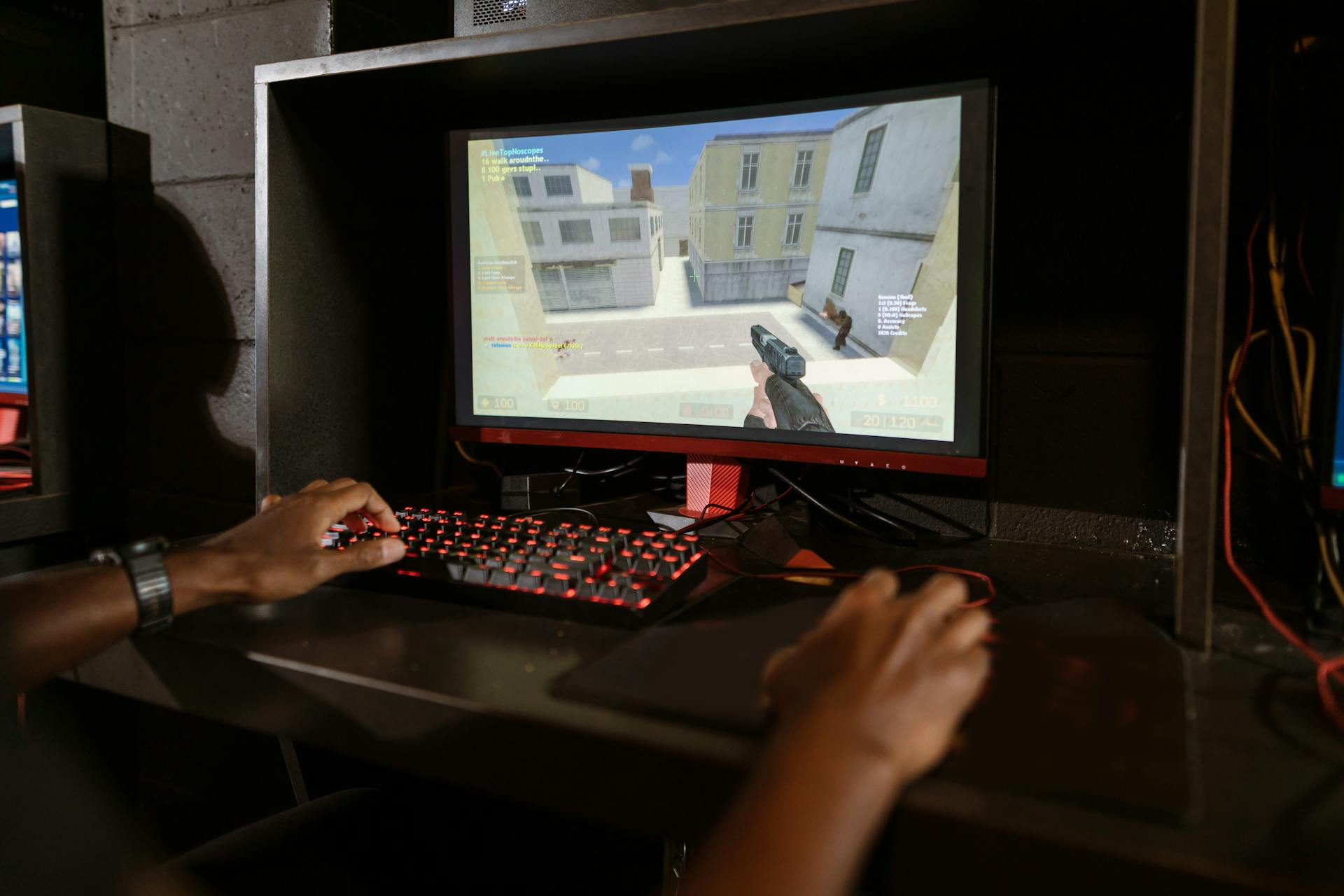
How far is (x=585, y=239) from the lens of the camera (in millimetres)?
1026

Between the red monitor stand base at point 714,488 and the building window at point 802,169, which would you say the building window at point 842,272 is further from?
the red monitor stand base at point 714,488

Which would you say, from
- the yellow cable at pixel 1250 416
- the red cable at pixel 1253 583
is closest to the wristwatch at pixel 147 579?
the red cable at pixel 1253 583

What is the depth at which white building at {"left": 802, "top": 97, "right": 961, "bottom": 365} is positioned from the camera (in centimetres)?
86

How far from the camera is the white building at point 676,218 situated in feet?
3.21

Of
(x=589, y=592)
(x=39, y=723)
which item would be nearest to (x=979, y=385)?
(x=589, y=592)

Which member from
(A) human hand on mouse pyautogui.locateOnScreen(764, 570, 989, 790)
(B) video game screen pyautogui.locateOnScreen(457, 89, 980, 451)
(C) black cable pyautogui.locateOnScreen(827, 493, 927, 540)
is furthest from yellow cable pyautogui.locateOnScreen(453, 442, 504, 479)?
(A) human hand on mouse pyautogui.locateOnScreen(764, 570, 989, 790)

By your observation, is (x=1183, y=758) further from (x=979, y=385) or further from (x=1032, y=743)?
(x=979, y=385)

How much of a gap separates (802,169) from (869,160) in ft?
0.24

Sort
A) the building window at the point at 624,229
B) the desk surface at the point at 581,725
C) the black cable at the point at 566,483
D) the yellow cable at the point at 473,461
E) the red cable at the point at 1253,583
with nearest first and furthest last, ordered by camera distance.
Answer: the desk surface at the point at 581,725
the red cable at the point at 1253,583
the building window at the point at 624,229
the black cable at the point at 566,483
the yellow cable at the point at 473,461

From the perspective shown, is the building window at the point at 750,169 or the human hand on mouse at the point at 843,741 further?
the building window at the point at 750,169

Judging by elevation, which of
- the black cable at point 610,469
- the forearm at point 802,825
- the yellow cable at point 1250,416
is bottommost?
the forearm at point 802,825

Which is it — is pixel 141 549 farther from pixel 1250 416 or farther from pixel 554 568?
pixel 1250 416

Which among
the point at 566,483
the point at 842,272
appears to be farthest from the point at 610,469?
the point at 842,272

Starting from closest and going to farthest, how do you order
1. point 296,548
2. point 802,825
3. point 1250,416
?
point 802,825 < point 296,548 < point 1250,416
